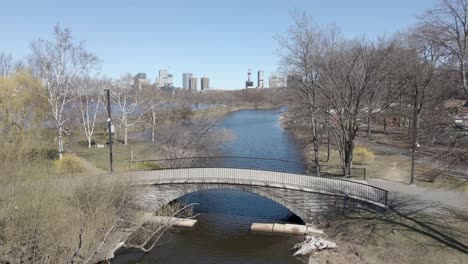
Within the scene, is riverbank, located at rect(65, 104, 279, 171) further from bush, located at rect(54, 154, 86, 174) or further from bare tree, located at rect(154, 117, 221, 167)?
bush, located at rect(54, 154, 86, 174)

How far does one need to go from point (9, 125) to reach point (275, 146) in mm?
30087

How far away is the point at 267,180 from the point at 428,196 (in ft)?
26.6

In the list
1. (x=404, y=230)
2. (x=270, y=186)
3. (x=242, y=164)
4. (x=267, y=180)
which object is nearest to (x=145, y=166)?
(x=267, y=180)

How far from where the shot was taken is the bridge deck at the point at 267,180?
19062 mm

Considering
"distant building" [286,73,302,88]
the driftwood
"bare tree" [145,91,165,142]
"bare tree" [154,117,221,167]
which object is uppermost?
"distant building" [286,73,302,88]

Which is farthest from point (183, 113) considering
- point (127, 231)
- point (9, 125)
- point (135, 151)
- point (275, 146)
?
point (127, 231)

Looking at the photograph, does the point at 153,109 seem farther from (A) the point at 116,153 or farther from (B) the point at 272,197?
(B) the point at 272,197

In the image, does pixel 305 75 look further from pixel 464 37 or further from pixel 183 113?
pixel 183 113

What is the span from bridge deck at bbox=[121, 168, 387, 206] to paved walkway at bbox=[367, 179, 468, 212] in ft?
4.65

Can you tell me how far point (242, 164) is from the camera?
3331 centimetres

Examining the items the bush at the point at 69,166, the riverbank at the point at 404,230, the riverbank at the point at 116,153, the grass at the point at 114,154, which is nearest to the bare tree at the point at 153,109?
the riverbank at the point at 116,153

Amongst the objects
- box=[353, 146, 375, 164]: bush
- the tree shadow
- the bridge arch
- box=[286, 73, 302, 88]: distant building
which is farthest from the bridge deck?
box=[353, 146, 375, 164]: bush

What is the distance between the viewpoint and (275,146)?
152 feet

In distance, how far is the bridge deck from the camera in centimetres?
1906
